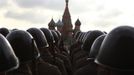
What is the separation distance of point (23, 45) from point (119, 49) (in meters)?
2.68

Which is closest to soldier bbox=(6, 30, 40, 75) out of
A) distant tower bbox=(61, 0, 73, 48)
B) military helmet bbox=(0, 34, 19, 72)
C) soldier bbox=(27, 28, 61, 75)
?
soldier bbox=(27, 28, 61, 75)

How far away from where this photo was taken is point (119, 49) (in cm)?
567

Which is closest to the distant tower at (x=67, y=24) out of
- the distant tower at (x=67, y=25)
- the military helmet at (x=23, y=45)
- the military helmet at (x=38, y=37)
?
the distant tower at (x=67, y=25)

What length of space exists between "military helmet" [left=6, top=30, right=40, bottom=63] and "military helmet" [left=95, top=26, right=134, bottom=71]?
216 cm

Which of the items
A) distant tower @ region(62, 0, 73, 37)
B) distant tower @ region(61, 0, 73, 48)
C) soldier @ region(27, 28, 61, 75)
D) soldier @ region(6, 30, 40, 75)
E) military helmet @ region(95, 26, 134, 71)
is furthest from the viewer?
distant tower @ region(62, 0, 73, 37)

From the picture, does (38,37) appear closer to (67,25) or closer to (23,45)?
(23,45)

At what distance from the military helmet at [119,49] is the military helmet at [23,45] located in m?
2.16

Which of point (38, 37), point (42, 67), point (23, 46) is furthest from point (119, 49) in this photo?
point (38, 37)

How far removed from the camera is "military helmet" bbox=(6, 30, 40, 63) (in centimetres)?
773

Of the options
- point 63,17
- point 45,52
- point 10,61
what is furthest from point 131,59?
point 63,17

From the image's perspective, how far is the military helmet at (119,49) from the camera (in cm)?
557

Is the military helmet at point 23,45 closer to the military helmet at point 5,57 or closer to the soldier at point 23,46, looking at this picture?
the soldier at point 23,46

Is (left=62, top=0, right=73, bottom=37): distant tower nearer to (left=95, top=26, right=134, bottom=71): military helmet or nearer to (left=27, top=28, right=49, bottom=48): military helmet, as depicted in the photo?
(left=27, top=28, right=49, bottom=48): military helmet

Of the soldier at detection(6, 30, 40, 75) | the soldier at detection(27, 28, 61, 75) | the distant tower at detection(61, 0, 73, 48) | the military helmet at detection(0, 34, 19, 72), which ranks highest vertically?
the military helmet at detection(0, 34, 19, 72)
